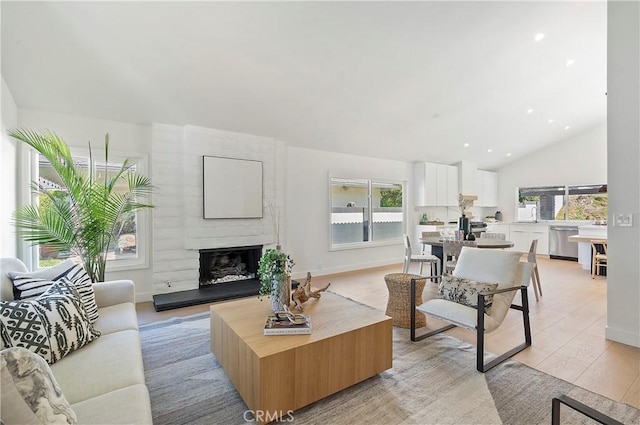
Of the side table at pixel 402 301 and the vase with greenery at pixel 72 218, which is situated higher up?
the vase with greenery at pixel 72 218

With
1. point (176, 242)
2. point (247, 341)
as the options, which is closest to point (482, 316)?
point (247, 341)

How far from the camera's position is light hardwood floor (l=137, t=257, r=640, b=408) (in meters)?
2.15

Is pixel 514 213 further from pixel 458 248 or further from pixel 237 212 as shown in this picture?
pixel 237 212

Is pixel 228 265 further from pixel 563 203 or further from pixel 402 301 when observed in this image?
pixel 563 203

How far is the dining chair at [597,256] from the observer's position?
5.14 m

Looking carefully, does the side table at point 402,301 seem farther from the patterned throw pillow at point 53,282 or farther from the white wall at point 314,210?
the patterned throw pillow at point 53,282

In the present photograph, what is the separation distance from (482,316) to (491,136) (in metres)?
5.58

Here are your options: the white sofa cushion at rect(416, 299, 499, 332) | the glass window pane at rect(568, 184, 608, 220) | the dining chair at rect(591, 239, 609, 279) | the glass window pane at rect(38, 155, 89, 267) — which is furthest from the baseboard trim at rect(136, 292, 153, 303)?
the glass window pane at rect(568, 184, 608, 220)

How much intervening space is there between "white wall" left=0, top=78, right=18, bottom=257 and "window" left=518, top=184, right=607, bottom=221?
1028 cm

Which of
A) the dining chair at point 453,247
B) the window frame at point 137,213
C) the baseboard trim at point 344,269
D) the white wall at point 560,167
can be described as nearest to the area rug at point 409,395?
the dining chair at point 453,247

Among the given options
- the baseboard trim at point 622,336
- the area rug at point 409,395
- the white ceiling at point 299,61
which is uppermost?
the white ceiling at point 299,61

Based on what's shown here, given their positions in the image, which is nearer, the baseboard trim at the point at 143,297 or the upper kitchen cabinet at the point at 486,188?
the baseboard trim at the point at 143,297

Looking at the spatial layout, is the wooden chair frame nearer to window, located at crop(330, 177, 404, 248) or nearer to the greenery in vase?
the greenery in vase

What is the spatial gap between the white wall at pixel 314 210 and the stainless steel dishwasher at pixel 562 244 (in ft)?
15.6
